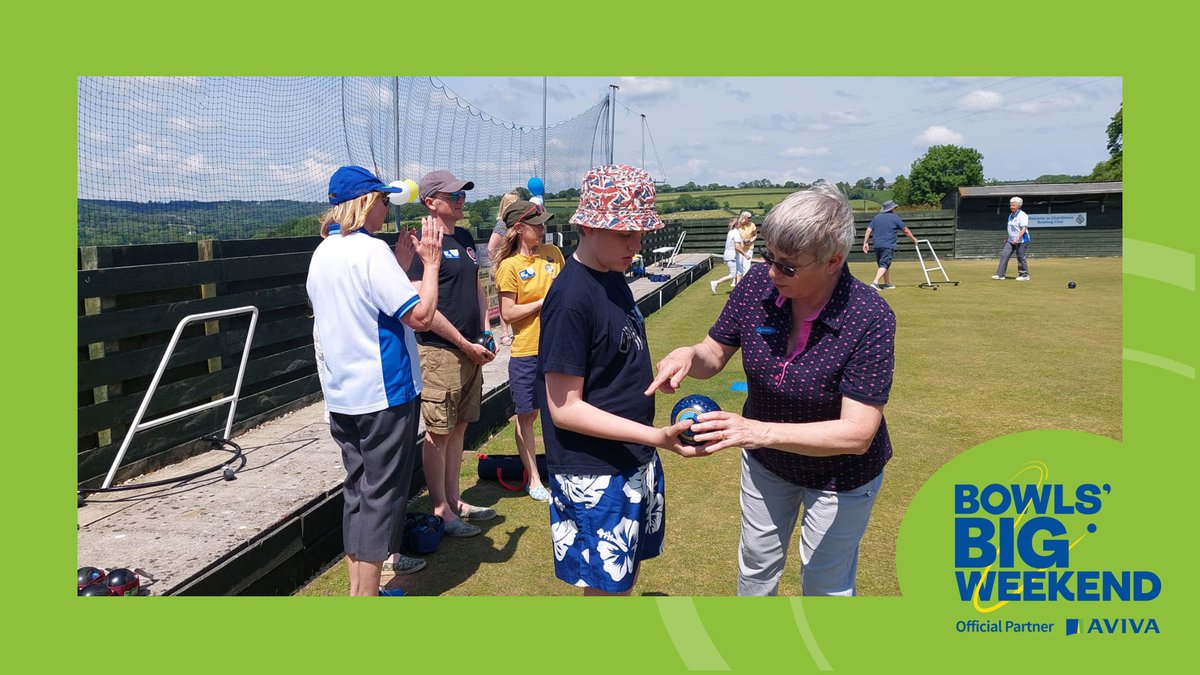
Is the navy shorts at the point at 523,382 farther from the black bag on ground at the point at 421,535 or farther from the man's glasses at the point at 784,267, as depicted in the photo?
the man's glasses at the point at 784,267

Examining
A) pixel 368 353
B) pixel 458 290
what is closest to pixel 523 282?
pixel 458 290

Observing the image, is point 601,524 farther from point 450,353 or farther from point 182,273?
point 182,273

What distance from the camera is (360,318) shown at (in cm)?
316

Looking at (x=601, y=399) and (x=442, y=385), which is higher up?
(x=601, y=399)

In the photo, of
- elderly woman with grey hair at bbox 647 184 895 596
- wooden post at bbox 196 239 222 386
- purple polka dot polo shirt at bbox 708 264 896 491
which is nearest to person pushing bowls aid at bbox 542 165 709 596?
elderly woman with grey hair at bbox 647 184 895 596

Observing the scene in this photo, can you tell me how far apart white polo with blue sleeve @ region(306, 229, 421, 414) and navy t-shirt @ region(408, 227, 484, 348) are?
3.58ft

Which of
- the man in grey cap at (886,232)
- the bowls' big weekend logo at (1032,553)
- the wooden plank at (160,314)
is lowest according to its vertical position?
the bowls' big weekend logo at (1032,553)

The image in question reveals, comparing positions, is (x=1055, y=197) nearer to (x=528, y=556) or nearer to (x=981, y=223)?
(x=981, y=223)

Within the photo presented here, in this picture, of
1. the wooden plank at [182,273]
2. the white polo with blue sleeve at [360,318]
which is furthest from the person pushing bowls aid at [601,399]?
the wooden plank at [182,273]

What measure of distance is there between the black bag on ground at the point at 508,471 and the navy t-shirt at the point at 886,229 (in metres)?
13.2

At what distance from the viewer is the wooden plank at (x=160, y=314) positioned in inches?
174

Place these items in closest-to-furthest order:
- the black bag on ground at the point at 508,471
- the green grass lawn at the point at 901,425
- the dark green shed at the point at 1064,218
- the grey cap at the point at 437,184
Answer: the green grass lawn at the point at 901,425, the grey cap at the point at 437,184, the black bag on ground at the point at 508,471, the dark green shed at the point at 1064,218

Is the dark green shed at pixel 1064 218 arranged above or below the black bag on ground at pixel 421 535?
above

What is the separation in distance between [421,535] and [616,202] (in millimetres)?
2552
